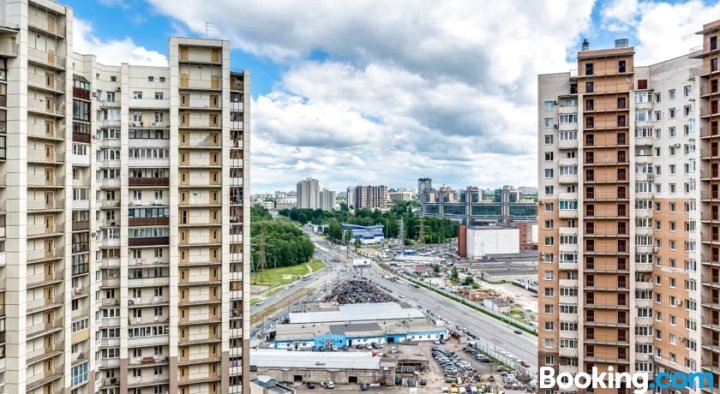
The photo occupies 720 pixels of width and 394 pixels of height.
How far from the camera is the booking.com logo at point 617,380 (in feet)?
66.7

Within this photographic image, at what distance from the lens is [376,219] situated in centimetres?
14075

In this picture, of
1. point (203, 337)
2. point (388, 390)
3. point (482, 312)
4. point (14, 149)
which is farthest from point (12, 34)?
point (482, 312)

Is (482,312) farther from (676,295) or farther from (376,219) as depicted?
(376,219)

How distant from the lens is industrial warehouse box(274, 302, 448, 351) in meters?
42.7

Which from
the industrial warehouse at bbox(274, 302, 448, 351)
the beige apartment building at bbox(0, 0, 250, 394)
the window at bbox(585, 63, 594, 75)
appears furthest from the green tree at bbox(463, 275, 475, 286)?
the beige apartment building at bbox(0, 0, 250, 394)

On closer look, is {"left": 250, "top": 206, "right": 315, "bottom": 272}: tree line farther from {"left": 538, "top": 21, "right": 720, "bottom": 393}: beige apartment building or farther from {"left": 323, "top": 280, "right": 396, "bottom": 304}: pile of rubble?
{"left": 538, "top": 21, "right": 720, "bottom": 393}: beige apartment building

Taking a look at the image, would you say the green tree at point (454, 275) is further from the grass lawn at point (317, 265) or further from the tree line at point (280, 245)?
the tree line at point (280, 245)

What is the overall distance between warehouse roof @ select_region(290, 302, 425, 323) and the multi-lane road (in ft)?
17.0

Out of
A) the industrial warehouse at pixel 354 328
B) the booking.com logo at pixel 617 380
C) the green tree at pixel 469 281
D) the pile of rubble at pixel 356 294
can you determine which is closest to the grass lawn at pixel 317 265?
the pile of rubble at pixel 356 294

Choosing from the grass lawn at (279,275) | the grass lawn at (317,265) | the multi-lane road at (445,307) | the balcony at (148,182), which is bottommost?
the multi-lane road at (445,307)

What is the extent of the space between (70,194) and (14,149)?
2387 mm

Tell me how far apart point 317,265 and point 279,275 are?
11.4 m

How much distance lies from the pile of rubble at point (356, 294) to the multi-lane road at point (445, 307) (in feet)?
7.02

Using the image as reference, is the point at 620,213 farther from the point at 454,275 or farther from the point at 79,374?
the point at 454,275
